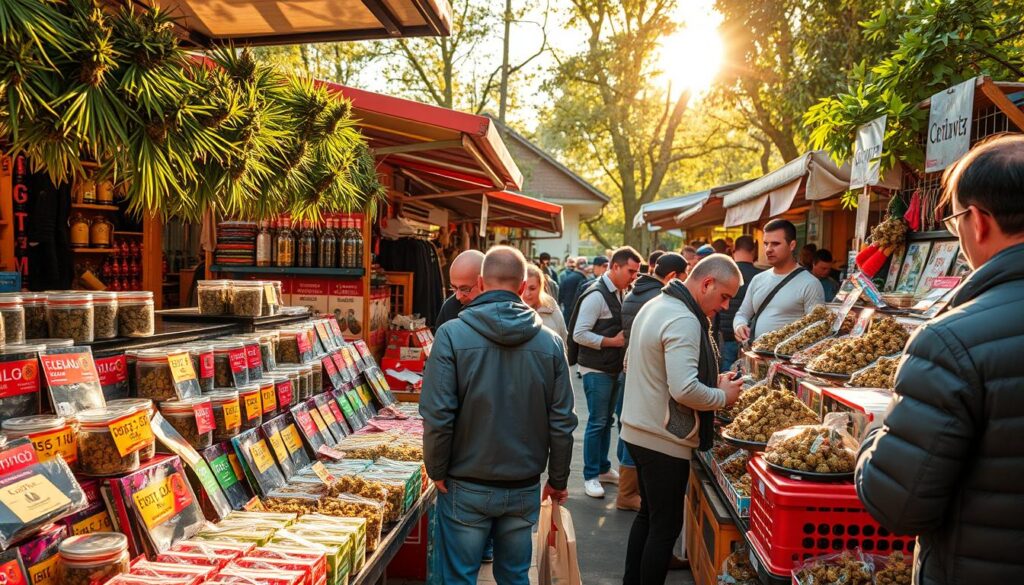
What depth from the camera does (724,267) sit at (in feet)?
12.3

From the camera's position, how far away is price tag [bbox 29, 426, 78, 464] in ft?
7.08

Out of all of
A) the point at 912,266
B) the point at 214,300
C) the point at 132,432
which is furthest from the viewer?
the point at 912,266

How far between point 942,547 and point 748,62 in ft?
36.7

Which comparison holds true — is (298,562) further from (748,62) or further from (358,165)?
(748,62)

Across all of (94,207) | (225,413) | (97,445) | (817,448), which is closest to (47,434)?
(97,445)

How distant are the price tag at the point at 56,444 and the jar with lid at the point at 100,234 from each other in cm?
611

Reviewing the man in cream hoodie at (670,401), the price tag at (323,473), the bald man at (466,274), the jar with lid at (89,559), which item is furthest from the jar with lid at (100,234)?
A: the man in cream hoodie at (670,401)

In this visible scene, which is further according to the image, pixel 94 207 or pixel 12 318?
pixel 94 207

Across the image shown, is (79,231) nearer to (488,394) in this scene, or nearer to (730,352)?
(488,394)

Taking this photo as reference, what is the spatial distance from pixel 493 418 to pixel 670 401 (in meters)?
1.14

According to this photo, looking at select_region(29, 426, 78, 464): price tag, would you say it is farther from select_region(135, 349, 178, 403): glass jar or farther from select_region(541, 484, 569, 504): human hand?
select_region(541, 484, 569, 504): human hand

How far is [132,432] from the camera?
2.47 meters

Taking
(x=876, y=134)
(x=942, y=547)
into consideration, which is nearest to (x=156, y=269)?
(x=876, y=134)

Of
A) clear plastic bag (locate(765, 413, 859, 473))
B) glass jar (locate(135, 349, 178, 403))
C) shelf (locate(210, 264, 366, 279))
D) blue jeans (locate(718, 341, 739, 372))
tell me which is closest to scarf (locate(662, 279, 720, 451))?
clear plastic bag (locate(765, 413, 859, 473))
